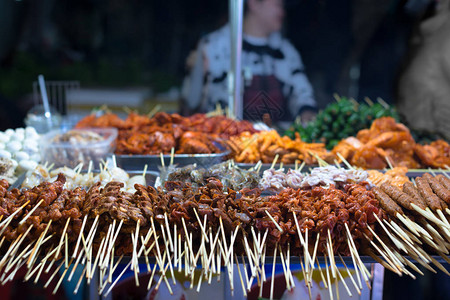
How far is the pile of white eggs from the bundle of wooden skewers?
0.82 meters

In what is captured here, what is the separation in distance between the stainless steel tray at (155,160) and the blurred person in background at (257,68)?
3.75 ft

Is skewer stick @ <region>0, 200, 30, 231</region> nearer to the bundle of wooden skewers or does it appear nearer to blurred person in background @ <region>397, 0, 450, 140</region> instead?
the bundle of wooden skewers

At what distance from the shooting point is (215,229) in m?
1.75

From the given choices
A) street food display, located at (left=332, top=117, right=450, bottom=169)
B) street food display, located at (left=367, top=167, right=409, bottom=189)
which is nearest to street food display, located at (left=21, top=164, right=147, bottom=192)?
street food display, located at (left=367, top=167, right=409, bottom=189)

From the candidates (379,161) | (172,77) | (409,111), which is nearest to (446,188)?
(379,161)

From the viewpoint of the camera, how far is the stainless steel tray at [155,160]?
2.83m

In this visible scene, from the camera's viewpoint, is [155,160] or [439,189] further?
[155,160]

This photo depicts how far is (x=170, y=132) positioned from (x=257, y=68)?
2002 millimetres

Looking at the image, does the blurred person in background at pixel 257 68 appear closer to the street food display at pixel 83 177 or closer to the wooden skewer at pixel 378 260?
the street food display at pixel 83 177

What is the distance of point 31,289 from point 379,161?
233 cm

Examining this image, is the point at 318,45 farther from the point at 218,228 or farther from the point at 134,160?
the point at 218,228

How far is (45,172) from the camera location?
8.02ft

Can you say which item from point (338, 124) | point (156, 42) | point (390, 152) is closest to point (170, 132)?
point (390, 152)

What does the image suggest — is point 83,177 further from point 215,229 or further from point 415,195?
point 415,195
